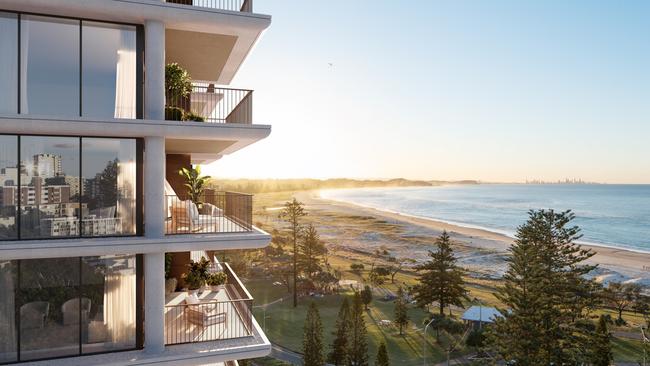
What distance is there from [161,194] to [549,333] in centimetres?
2639

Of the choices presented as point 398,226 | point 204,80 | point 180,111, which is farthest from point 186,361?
point 398,226

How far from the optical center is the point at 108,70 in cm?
1029

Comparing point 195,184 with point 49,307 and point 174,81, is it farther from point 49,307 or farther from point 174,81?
point 49,307

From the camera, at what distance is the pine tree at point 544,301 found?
27984 millimetres

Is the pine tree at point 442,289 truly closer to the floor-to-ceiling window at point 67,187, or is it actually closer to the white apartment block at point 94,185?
the white apartment block at point 94,185

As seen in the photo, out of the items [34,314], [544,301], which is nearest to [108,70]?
[34,314]

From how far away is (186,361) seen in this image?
10164 mm

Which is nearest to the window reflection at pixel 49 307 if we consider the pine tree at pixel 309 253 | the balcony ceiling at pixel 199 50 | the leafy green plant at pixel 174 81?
the leafy green plant at pixel 174 81

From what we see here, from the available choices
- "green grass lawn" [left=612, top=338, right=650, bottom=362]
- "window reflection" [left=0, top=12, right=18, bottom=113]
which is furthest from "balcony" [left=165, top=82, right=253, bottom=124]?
"green grass lawn" [left=612, top=338, right=650, bottom=362]

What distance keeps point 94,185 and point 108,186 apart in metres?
0.28

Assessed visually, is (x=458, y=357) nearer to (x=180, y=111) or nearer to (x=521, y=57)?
(x=180, y=111)

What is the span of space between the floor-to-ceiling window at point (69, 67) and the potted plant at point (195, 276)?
5.52 meters

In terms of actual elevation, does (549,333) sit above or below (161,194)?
below

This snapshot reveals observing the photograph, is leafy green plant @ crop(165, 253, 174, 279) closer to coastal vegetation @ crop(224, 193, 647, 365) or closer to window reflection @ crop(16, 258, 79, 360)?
window reflection @ crop(16, 258, 79, 360)
